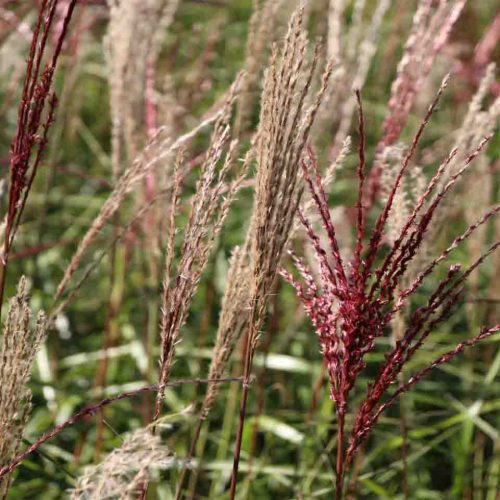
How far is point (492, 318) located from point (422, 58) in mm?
1660

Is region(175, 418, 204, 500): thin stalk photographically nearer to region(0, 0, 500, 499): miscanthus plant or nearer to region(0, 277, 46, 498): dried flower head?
region(0, 0, 500, 499): miscanthus plant

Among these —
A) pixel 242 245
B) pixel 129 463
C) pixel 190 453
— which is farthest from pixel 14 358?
pixel 242 245

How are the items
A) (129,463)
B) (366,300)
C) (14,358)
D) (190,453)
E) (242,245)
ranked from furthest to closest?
(242,245), (190,453), (14,358), (366,300), (129,463)

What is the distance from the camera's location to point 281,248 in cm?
145

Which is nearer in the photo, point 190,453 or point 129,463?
point 129,463

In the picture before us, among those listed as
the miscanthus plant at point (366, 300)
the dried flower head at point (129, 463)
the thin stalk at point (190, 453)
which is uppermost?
the miscanthus plant at point (366, 300)

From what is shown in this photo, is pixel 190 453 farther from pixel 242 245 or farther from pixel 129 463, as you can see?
pixel 129 463

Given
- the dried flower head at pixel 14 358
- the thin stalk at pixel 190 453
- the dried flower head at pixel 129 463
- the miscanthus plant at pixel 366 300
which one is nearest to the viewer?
the dried flower head at pixel 129 463

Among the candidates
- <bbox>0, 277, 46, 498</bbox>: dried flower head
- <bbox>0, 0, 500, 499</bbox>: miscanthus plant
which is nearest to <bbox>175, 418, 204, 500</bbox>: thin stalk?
<bbox>0, 0, 500, 499</bbox>: miscanthus plant

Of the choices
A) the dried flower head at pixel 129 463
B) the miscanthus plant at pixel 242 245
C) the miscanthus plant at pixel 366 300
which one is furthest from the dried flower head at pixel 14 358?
the miscanthus plant at pixel 366 300

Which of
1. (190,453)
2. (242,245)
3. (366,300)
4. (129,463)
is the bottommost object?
(190,453)

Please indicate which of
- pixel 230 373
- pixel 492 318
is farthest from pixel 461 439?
pixel 230 373

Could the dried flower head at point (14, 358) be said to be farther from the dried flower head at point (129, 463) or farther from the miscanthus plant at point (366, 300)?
the miscanthus plant at point (366, 300)

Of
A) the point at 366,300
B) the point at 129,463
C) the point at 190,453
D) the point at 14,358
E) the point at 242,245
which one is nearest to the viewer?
the point at 129,463
